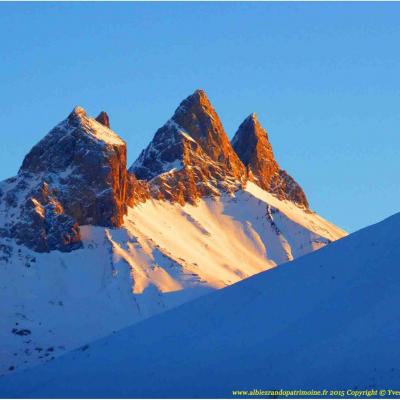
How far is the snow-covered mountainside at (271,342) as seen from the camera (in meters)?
71.6

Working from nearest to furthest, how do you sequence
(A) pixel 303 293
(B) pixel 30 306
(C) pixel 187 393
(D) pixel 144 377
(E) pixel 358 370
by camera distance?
(E) pixel 358 370
(C) pixel 187 393
(D) pixel 144 377
(A) pixel 303 293
(B) pixel 30 306

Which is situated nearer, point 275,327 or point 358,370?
point 358,370

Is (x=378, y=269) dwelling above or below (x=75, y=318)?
below

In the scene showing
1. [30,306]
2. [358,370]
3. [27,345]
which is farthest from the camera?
[30,306]

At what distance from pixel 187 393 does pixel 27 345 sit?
112695mm

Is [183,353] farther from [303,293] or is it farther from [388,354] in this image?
[388,354]

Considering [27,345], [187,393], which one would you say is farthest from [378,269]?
[27,345]

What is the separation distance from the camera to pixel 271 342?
7925 centimetres

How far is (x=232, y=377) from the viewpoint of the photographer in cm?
7500

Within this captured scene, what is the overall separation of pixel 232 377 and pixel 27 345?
11238cm

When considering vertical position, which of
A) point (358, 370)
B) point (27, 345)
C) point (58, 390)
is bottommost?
point (358, 370)

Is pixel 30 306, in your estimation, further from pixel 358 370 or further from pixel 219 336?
pixel 358 370

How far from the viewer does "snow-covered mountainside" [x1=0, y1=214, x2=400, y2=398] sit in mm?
71562

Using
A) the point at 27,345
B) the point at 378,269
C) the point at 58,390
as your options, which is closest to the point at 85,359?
the point at 58,390
